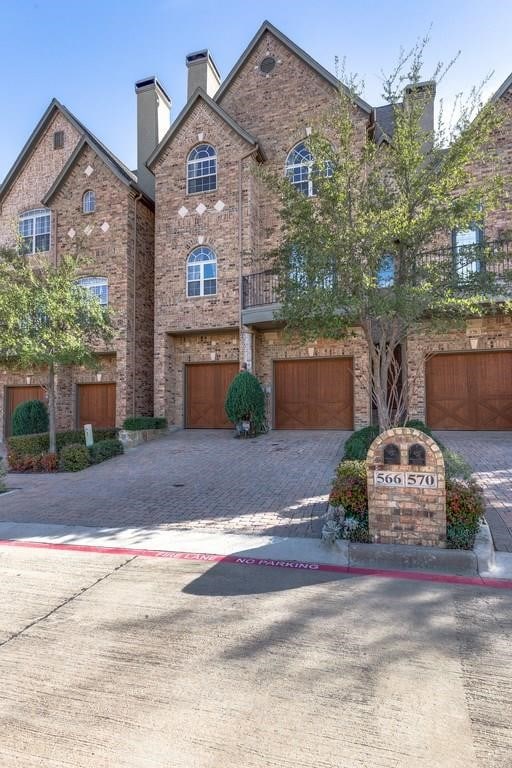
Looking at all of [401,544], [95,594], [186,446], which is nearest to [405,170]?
[401,544]

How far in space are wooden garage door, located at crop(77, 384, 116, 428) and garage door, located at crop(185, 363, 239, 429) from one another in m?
3.25

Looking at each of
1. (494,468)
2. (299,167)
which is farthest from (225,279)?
(494,468)

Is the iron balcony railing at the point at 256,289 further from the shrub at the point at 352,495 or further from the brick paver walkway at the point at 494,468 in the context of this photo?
the shrub at the point at 352,495

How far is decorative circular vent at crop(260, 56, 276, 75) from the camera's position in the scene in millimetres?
16609

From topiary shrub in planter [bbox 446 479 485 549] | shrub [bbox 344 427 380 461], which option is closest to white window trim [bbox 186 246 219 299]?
shrub [bbox 344 427 380 461]

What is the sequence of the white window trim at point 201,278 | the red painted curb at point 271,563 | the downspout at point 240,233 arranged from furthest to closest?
the white window trim at point 201,278
the downspout at point 240,233
the red painted curb at point 271,563

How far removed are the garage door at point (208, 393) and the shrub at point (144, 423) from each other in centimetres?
149

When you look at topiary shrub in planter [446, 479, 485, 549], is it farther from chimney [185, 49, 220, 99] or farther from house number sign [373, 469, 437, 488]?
chimney [185, 49, 220, 99]

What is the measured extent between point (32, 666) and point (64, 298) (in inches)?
385

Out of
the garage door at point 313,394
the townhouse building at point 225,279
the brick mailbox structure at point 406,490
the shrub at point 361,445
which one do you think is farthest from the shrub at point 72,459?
the brick mailbox structure at point 406,490

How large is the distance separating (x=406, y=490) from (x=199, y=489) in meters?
4.53

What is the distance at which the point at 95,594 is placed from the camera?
4297 millimetres

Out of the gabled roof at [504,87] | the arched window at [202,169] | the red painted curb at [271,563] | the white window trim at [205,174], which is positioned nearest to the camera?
the red painted curb at [271,563]

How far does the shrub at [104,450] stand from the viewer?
11766 mm
